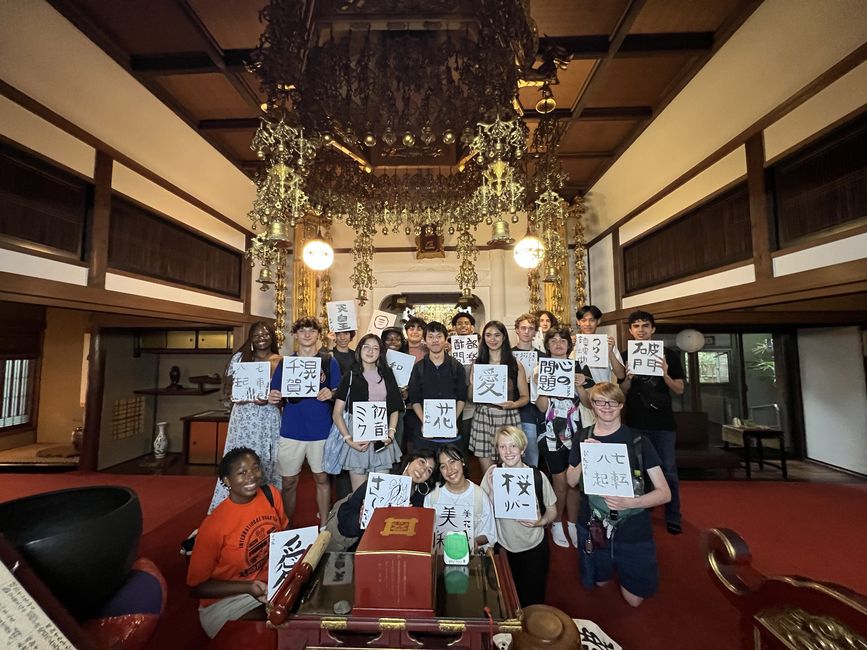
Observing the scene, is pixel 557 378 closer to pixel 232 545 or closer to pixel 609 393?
pixel 609 393

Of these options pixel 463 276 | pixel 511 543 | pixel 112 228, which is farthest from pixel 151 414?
pixel 511 543

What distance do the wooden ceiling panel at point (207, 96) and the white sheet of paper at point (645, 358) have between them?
3.95 meters

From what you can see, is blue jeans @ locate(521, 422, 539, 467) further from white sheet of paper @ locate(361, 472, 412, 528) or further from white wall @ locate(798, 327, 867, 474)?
white wall @ locate(798, 327, 867, 474)

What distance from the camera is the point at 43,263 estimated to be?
2500mm

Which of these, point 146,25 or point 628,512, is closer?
point 628,512

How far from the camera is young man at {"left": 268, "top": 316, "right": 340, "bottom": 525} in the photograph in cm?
265

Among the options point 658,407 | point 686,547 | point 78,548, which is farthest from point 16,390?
point 686,547

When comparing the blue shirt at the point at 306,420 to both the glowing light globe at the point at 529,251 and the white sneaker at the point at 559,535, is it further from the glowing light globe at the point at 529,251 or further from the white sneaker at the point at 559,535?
the glowing light globe at the point at 529,251

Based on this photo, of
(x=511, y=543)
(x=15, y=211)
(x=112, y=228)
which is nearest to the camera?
(x=511, y=543)

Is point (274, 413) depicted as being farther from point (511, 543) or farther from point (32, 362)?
point (32, 362)

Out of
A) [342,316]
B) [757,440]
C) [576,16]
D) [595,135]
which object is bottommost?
[757,440]

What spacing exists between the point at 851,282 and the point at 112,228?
535cm

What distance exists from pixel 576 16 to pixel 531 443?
3.06 m

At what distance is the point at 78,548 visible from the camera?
767mm
